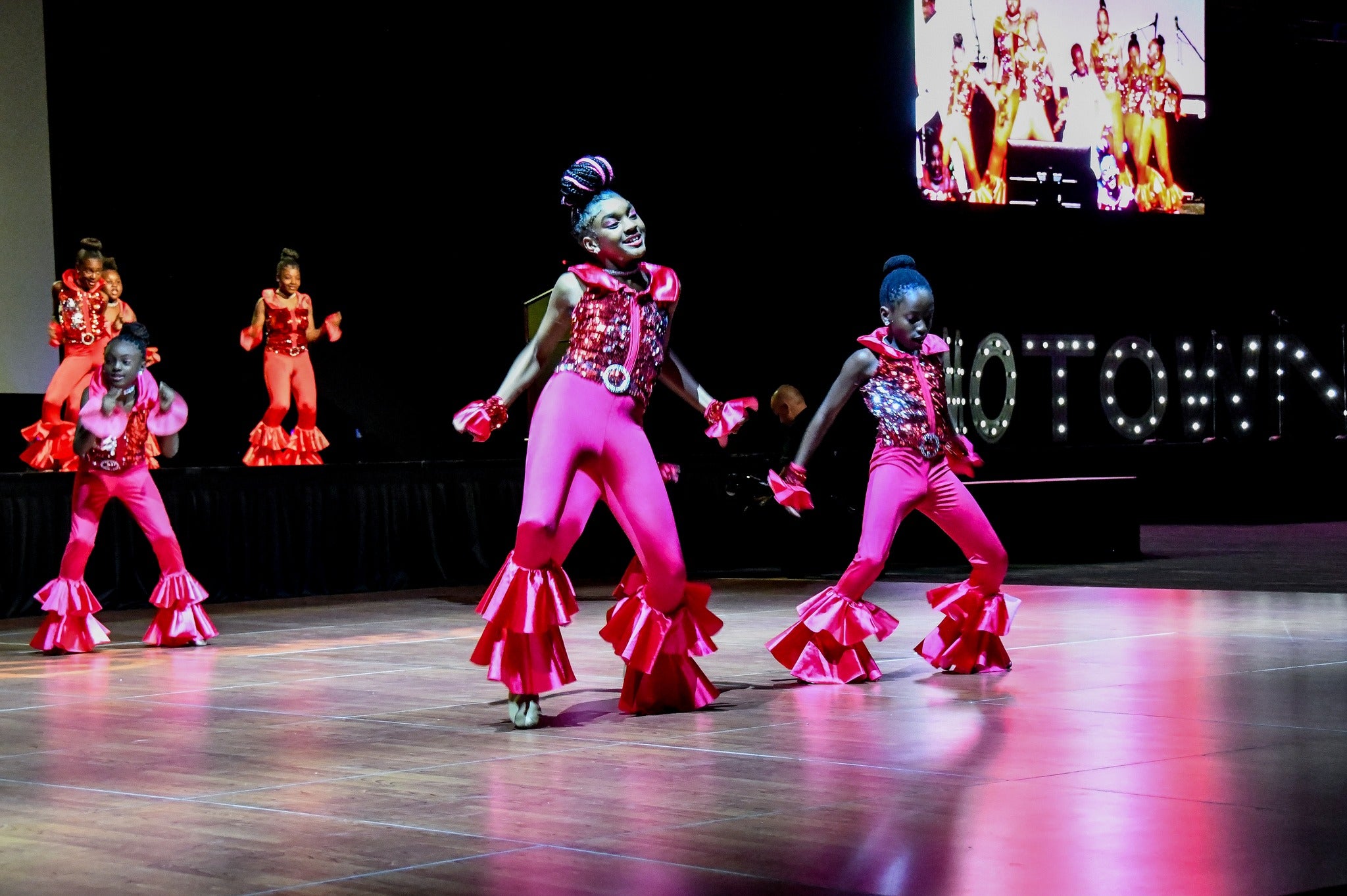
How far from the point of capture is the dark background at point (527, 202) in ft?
39.2

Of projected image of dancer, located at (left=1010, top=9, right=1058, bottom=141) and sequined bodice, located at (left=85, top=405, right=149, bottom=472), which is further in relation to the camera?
projected image of dancer, located at (left=1010, top=9, right=1058, bottom=141)

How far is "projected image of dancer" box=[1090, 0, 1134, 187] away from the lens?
609 inches

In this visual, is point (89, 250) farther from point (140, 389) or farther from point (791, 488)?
point (791, 488)

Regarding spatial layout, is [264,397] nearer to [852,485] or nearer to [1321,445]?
[852,485]

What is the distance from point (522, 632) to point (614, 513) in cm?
48

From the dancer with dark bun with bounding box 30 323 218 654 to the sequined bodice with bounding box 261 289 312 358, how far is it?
3.43 m

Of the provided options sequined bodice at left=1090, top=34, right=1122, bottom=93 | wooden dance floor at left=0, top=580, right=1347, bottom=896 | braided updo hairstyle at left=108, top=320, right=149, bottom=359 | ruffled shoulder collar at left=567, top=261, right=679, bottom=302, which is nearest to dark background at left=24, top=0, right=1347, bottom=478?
sequined bodice at left=1090, top=34, right=1122, bottom=93

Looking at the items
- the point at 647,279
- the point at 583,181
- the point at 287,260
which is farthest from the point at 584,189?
the point at 287,260

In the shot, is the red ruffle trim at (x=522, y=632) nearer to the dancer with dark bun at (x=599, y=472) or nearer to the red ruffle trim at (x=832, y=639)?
the dancer with dark bun at (x=599, y=472)

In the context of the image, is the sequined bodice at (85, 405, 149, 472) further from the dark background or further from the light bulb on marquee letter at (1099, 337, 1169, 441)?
the light bulb on marquee letter at (1099, 337, 1169, 441)

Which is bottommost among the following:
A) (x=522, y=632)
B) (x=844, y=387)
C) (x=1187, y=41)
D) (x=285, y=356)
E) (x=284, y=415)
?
(x=522, y=632)

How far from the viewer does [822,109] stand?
14.7 m

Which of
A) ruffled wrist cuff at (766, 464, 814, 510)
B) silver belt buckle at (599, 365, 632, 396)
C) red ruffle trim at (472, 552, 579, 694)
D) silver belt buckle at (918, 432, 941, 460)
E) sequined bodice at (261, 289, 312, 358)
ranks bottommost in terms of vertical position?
red ruffle trim at (472, 552, 579, 694)

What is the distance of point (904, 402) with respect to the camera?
6191 millimetres
